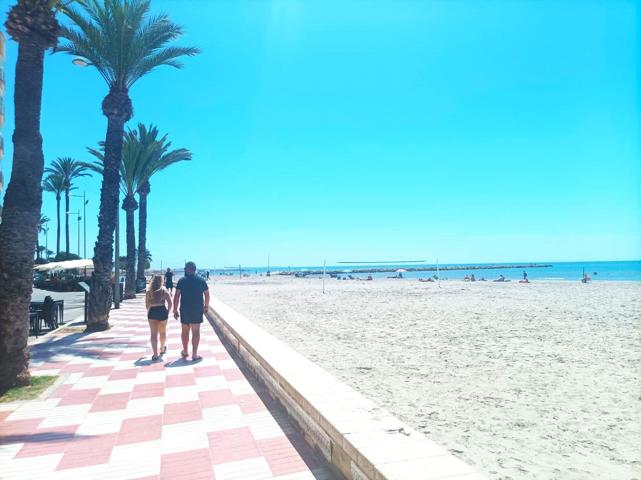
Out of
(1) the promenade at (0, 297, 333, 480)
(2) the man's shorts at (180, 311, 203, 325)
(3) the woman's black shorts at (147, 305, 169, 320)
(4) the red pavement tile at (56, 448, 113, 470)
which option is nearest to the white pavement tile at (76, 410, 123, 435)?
(1) the promenade at (0, 297, 333, 480)

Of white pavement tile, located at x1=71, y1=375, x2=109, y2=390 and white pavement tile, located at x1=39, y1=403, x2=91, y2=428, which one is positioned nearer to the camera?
white pavement tile, located at x1=39, y1=403, x2=91, y2=428

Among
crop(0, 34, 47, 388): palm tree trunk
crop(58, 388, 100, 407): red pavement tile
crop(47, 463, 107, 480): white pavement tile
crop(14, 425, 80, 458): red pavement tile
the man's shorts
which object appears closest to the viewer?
crop(47, 463, 107, 480): white pavement tile

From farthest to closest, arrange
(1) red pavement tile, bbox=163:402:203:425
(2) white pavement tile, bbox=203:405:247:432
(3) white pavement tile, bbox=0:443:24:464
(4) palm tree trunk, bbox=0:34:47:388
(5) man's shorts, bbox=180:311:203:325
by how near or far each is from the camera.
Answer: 1. (5) man's shorts, bbox=180:311:203:325
2. (4) palm tree trunk, bbox=0:34:47:388
3. (1) red pavement tile, bbox=163:402:203:425
4. (2) white pavement tile, bbox=203:405:247:432
5. (3) white pavement tile, bbox=0:443:24:464

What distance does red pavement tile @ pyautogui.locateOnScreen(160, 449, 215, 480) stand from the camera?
2996 millimetres

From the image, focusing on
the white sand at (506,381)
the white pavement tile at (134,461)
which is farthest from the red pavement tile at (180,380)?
the white sand at (506,381)

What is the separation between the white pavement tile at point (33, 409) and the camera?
4.21 meters

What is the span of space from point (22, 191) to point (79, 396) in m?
2.96

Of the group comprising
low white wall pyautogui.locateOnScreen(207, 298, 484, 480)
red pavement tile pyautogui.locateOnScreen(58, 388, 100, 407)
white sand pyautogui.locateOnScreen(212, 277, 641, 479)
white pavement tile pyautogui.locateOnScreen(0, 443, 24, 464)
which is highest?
low white wall pyautogui.locateOnScreen(207, 298, 484, 480)

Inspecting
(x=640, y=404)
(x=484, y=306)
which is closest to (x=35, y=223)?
(x=640, y=404)

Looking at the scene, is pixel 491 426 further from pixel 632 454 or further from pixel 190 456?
pixel 190 456

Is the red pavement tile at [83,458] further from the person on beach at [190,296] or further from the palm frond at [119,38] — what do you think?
the palm frond at [119,38]

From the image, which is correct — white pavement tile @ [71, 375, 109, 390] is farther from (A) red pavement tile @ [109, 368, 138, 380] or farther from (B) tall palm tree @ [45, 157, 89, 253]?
(B) tall palm tree @ [45, 157, 89, 253]

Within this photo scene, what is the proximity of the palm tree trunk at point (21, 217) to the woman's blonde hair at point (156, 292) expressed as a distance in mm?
1723

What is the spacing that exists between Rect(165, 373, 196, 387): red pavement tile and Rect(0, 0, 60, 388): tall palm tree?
6.01 ft
